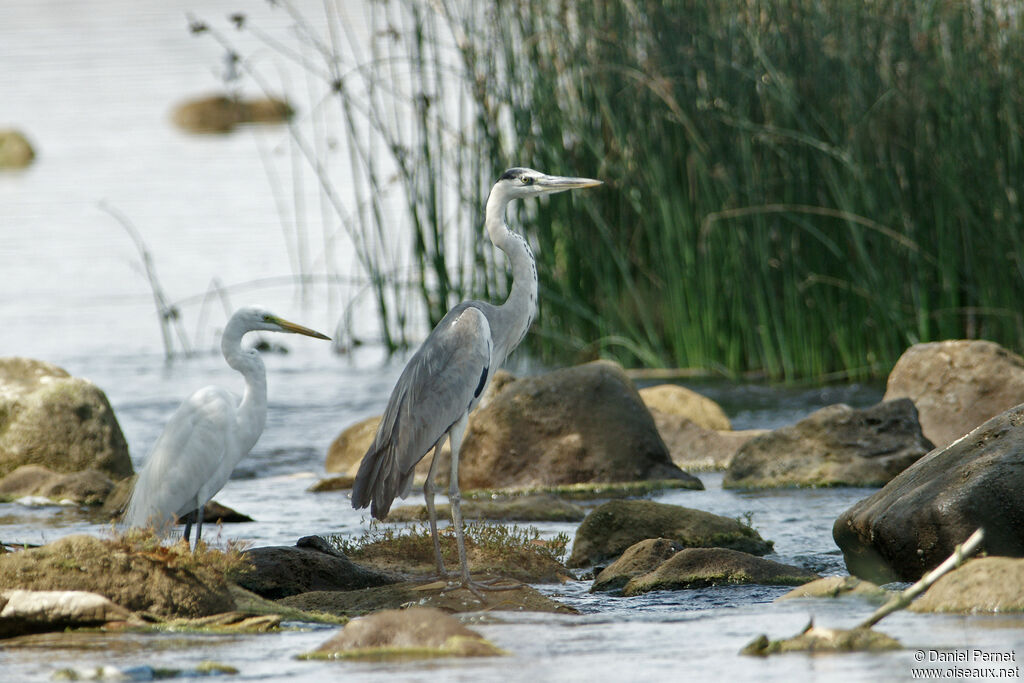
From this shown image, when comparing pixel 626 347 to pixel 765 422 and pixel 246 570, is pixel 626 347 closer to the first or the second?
pixel 765 422

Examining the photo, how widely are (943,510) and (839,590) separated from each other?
2.02ft

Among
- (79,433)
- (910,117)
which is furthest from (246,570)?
(910,117)

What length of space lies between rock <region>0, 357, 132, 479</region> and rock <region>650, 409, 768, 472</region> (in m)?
3.23

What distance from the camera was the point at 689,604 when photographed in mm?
5027

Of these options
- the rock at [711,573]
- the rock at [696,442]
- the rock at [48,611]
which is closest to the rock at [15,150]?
the rock at [696,442]

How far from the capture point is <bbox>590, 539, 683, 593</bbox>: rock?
5.46 meters

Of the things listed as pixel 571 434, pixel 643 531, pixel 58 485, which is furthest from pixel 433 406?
pixel 58 485

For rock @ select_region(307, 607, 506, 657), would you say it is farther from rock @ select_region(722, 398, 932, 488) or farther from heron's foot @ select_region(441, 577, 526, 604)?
rock @ select_region(722, 398, 932, 488)

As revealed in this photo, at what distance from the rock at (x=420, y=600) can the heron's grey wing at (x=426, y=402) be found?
0.50 m

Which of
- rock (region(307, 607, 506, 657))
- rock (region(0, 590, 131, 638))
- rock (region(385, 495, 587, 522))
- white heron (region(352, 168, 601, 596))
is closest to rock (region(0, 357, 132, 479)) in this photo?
rock (region(385, 495, 587, 522))

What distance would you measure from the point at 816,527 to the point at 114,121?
3032 centimetres

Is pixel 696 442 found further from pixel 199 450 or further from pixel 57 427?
pixel 57 427

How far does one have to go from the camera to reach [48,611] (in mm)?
4355

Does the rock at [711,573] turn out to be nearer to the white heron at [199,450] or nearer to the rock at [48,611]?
the rock at [48,611]
